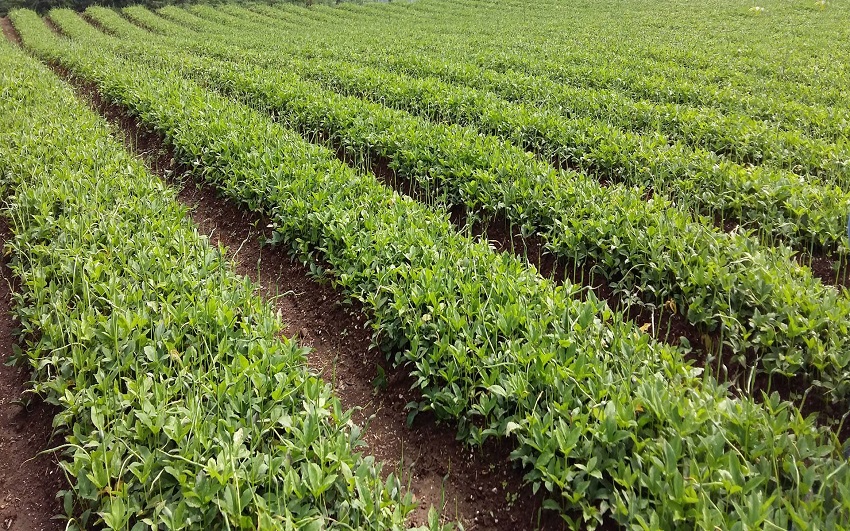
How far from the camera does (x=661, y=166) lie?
6.57 meters

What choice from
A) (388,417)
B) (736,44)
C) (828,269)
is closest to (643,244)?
(828,269)

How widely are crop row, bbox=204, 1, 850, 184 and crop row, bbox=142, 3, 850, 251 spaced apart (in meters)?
0.58

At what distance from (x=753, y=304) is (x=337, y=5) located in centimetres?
4145

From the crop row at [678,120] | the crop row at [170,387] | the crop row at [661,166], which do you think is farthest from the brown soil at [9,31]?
the crop row at [170,387]

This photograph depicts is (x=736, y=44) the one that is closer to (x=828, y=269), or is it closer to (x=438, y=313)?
(x=828, y=269)

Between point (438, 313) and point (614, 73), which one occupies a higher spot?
point (614, 73)

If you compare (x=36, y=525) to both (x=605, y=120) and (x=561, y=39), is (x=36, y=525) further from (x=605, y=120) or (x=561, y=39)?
(x=561, y=39)

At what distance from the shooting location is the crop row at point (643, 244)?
3.64 meters

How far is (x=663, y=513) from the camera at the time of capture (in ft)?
7.64

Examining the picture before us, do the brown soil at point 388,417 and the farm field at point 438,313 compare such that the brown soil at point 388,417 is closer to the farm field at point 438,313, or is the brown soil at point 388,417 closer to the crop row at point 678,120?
the farm field at point 438,313

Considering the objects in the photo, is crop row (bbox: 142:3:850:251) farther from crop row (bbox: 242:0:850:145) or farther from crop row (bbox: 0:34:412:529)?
crop row (bbox: 0:34:412:529)

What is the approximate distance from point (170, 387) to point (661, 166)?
5863 mm

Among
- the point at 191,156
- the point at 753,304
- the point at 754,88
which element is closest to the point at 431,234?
the point at 753,304

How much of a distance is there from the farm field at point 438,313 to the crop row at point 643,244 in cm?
3
